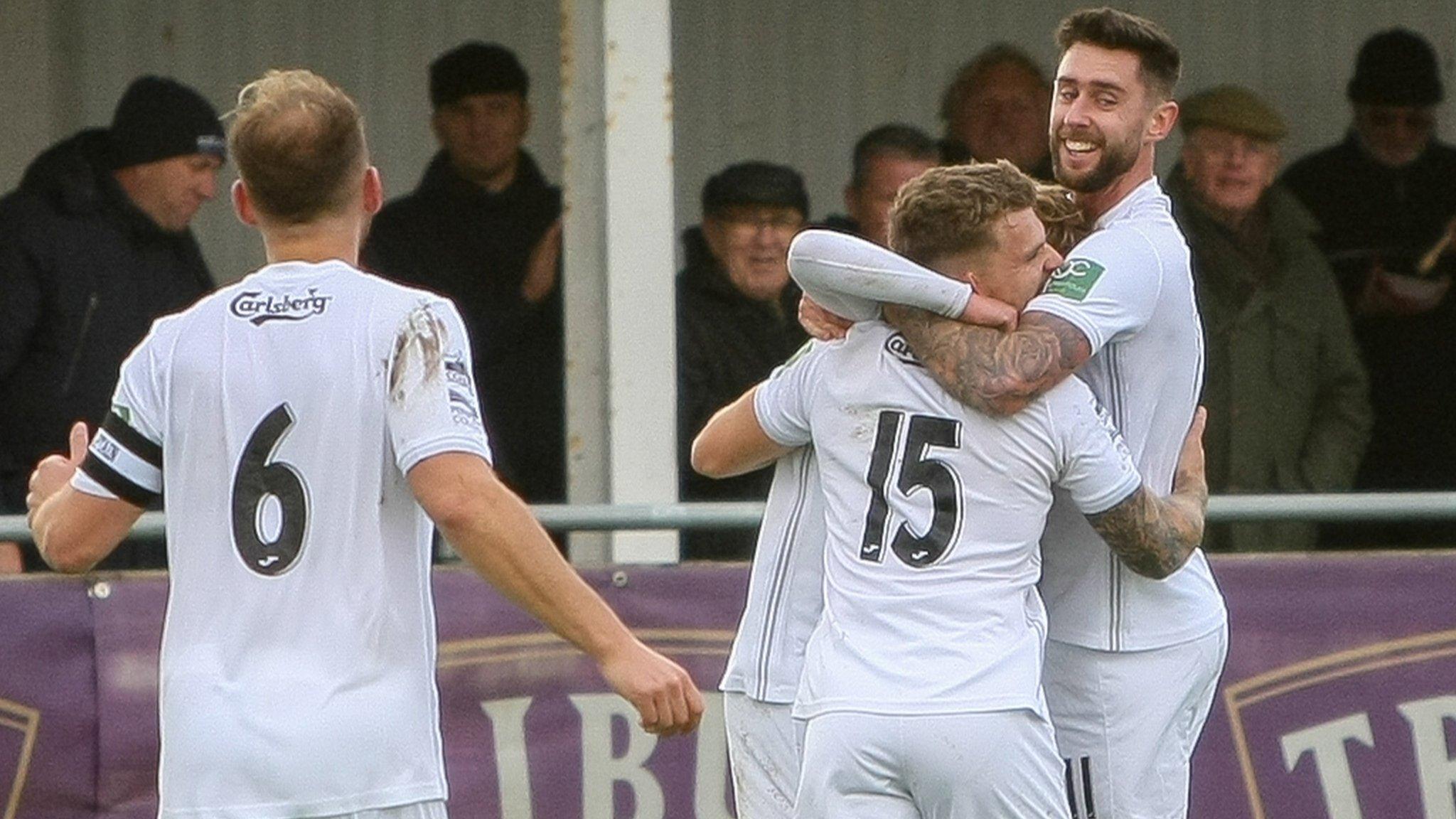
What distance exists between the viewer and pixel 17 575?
5.81 metres

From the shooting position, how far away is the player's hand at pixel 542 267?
7602 millimetres

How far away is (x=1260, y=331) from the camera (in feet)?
24.0

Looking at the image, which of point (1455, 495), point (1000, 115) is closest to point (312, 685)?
point (1455, 495)

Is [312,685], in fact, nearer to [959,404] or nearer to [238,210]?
[238,210]

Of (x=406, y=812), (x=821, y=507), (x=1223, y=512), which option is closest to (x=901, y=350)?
(x=821, y=507)

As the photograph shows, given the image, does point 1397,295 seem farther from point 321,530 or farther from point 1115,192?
point 321,530

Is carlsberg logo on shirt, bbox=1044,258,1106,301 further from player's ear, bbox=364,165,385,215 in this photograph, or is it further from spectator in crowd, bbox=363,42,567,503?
spectator in crowd, bbox=363,42,567,503

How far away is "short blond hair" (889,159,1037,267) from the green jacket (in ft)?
11.1

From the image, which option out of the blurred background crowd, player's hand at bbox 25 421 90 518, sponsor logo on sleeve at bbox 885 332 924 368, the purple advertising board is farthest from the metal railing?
player's hand at bbox 25 421 90 518

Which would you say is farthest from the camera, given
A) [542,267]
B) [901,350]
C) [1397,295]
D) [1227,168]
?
[1397,295]

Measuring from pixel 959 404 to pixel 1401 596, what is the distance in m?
2.22

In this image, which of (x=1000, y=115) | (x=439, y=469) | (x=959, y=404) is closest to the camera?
(x=439, y=469)

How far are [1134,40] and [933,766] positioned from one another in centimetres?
131

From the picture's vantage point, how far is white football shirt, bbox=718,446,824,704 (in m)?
4.38
